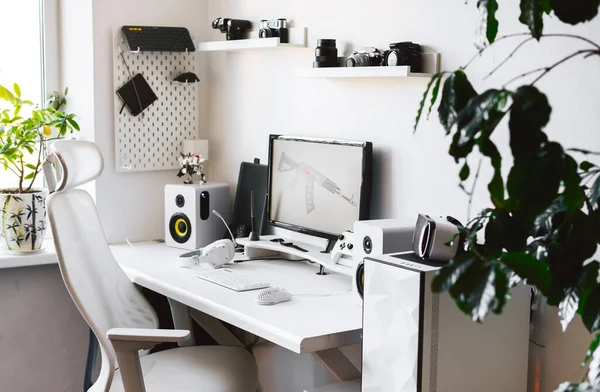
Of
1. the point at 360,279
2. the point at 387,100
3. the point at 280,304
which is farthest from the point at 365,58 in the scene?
the point at 280,304

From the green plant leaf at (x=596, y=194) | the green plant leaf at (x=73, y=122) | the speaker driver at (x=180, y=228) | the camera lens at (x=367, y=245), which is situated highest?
the green plant leaf at (x=73, y=122)

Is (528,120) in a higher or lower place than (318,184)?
higher

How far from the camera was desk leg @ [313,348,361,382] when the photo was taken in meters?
2.25

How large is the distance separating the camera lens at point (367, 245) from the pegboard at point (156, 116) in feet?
4.43

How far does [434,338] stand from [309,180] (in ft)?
3.49

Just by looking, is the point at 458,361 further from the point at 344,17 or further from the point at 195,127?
the point at 195,127

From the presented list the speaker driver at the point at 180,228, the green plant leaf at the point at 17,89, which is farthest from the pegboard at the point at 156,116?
the green plant leaf at the point at 17,89

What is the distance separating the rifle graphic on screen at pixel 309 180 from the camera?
8.68 feet

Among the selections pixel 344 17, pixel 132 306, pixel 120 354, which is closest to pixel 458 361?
pixel 120 354

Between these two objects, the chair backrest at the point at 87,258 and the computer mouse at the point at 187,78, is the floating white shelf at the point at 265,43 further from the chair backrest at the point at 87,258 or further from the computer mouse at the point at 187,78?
the chair backrest at the point at 87,258

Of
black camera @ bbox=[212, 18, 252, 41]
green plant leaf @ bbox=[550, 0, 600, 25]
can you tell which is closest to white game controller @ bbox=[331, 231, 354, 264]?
black camera @ bbox=[212, 18, 252, 41]

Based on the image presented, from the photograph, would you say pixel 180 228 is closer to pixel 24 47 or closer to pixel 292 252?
pixel 292 252

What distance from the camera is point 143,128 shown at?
331 centimetres

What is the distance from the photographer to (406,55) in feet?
7.65
